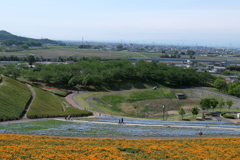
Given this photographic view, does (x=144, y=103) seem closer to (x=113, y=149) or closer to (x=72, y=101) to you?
(x=72, y=101)

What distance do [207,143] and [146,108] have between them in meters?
43.1

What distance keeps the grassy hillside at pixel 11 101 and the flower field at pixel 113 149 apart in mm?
18537

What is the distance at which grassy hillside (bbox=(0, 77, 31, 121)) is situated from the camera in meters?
40.2

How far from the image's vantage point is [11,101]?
1768 inches

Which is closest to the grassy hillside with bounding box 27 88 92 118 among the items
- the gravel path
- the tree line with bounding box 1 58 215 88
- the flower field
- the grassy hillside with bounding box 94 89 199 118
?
the gravel path

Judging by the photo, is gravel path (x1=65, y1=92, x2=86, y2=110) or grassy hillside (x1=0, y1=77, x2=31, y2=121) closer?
grassy hillside (x1=0, y1=77, x2=31, y2=121)

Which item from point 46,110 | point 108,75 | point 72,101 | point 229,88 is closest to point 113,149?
point 46,110

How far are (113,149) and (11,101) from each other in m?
32.2

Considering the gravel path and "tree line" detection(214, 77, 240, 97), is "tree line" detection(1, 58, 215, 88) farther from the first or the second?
the gravel path

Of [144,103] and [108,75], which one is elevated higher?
[108,75]

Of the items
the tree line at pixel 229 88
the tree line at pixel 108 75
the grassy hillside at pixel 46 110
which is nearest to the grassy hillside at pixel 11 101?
the grassy hillside at pixel 46 110

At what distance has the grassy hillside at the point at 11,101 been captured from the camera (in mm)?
40188

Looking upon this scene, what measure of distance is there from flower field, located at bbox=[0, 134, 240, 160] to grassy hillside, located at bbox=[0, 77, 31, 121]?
18.5m

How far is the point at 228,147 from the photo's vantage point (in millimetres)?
23531
